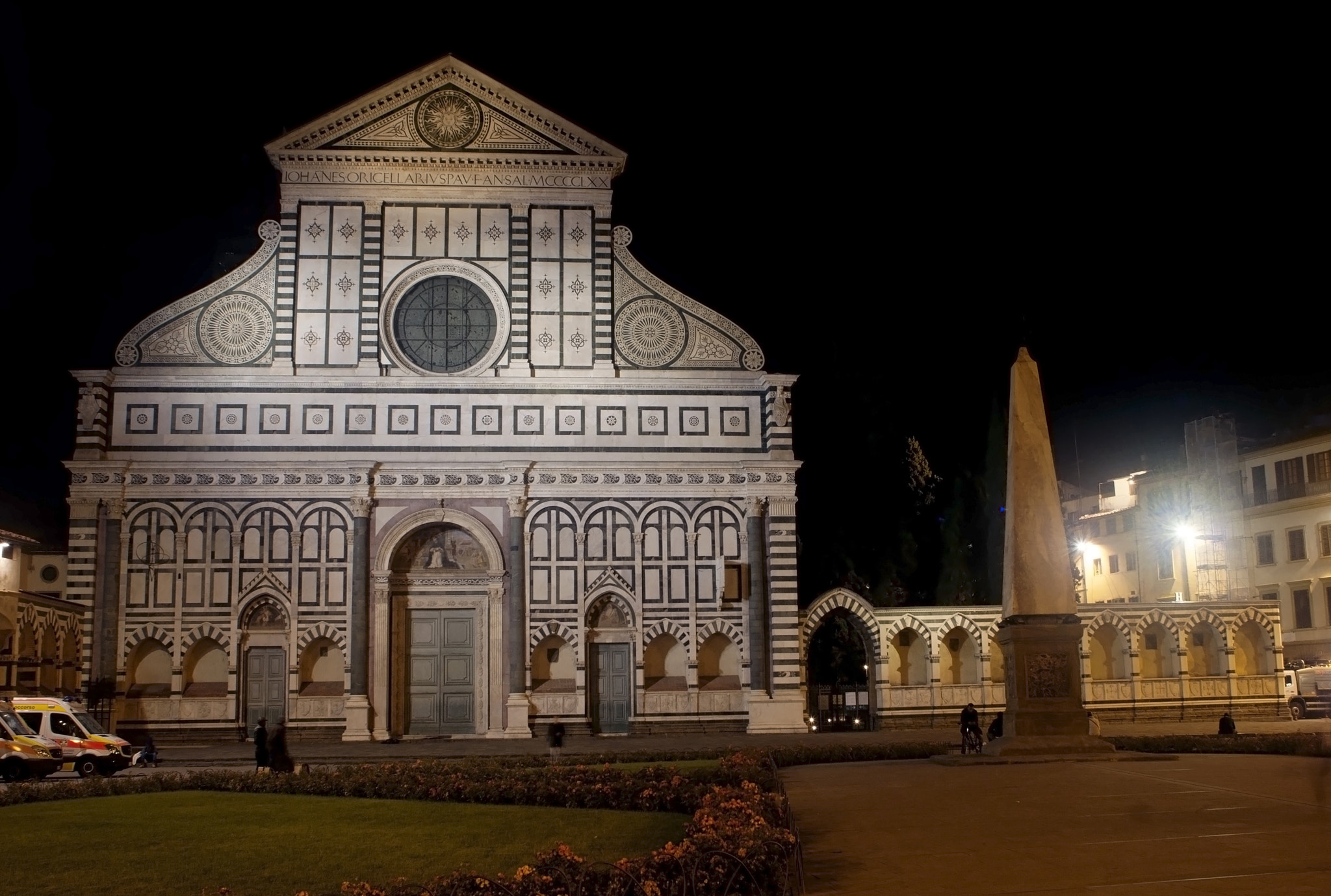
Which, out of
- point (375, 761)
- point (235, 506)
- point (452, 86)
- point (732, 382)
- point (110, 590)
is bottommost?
point (375, 761)

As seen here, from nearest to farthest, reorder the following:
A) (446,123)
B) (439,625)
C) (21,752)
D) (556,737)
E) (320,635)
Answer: (21,752) < (556,737) < (320,635) < (439,625) < (446,123)

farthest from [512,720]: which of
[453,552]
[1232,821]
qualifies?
[1232,821]

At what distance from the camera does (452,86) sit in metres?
38.4

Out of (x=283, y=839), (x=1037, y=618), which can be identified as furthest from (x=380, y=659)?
(x=283, y=839)

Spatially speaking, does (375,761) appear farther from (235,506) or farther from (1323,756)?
(1323,756)

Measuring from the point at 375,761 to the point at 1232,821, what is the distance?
18904mm

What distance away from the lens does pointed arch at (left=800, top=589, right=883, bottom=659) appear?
1491 inches

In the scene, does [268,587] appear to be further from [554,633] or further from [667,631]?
[667,631]

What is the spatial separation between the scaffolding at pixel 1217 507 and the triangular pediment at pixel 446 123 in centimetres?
3276

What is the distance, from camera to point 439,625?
120 feet

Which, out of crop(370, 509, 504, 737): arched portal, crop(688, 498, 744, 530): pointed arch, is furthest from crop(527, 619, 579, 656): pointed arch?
crop(688, 498, 744, 530): pointed arch

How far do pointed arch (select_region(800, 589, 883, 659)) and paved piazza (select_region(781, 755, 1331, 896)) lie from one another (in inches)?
711

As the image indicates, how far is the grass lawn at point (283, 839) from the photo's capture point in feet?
41.1

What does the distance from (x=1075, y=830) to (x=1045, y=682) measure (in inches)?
297
